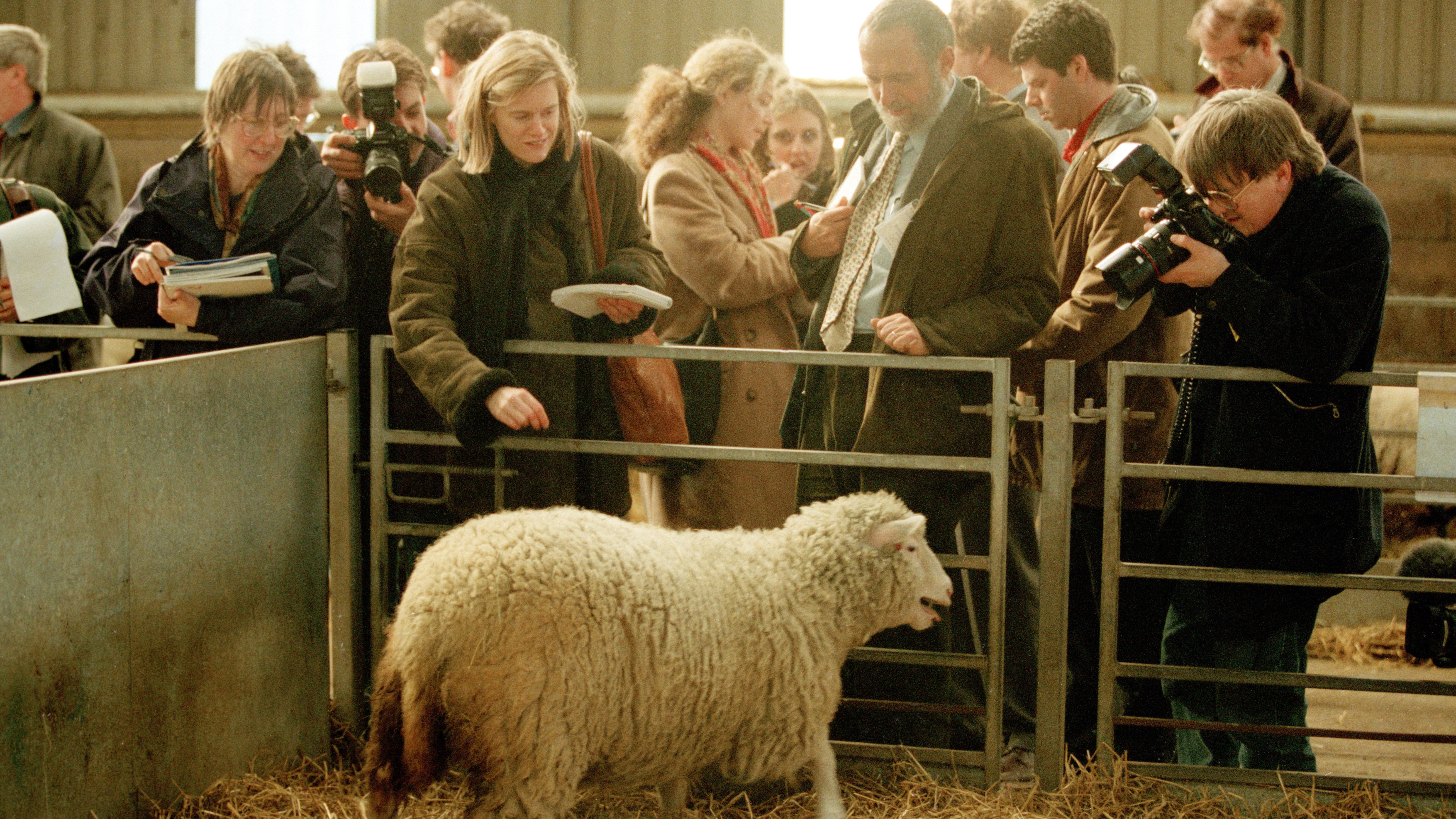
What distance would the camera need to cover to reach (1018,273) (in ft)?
8.96

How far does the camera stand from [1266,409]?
2590 mm

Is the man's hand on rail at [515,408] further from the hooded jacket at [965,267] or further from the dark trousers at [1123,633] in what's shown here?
the dark trousers at [1123,633]

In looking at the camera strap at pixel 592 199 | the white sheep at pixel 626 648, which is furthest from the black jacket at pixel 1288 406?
the camera strap at pixel 592 199

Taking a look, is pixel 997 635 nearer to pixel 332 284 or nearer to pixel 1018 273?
pixel 1018 273

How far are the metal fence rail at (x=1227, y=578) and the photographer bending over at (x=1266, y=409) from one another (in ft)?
0.16

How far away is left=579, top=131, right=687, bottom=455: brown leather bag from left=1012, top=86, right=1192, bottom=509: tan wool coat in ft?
2.80

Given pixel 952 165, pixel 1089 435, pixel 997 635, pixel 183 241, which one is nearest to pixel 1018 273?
pixel 952 165

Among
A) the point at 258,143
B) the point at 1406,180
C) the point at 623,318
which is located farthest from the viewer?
the point at 1406,180

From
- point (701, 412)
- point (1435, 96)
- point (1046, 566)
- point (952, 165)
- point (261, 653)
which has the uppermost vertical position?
point (1435, 96)

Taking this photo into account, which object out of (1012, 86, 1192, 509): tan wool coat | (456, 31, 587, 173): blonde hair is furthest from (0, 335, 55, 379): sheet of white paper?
(1012, 86, 1192, 509): tan wool coat

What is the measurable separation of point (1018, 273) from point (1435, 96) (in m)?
6.07

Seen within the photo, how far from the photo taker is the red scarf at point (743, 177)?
134 inches

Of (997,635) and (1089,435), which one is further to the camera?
(1089,435)

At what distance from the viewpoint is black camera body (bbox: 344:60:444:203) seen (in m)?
3.21
